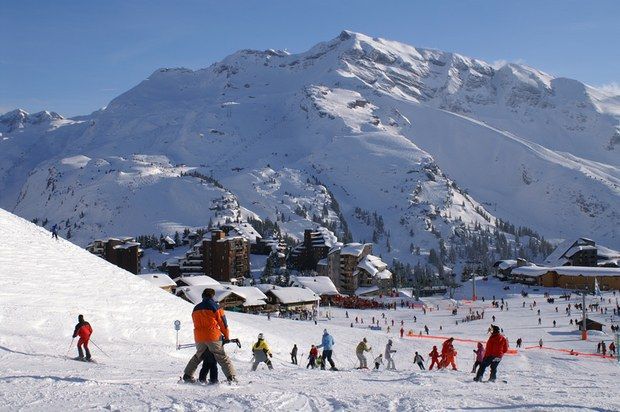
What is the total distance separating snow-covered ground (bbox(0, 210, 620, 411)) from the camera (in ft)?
31.4

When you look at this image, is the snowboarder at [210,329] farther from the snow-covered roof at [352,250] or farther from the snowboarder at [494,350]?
the snow-covered roof at [352,250]

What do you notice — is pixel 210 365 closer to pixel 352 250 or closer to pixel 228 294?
pixel 228 294

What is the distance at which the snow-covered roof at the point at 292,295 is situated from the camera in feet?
208

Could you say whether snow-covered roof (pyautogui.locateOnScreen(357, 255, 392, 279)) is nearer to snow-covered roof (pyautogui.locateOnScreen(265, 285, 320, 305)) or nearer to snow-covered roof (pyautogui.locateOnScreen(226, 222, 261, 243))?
snow-covered roof (pyautogui.locateOnScreen(226, 222, 261, 243))

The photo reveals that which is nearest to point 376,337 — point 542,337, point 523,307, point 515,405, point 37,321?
point 542,337

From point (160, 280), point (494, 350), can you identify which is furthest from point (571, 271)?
point (494, 350)

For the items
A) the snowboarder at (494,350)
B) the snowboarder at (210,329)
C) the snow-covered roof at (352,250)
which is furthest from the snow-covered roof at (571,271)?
the snowboarder at (210,329)

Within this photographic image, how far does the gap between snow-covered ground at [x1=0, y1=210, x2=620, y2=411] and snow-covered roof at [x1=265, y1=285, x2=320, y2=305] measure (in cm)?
2389

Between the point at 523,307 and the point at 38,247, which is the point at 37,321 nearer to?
the point at 38,247

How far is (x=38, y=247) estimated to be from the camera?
91.7 ft

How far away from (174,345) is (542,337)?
32296mm

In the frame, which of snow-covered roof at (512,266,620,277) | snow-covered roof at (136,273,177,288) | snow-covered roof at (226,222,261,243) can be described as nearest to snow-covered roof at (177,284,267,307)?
snow-covered roof at (136,273,177,288)

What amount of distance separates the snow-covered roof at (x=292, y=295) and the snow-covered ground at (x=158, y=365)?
23.9 m

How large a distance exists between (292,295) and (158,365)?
49467 millimetres
